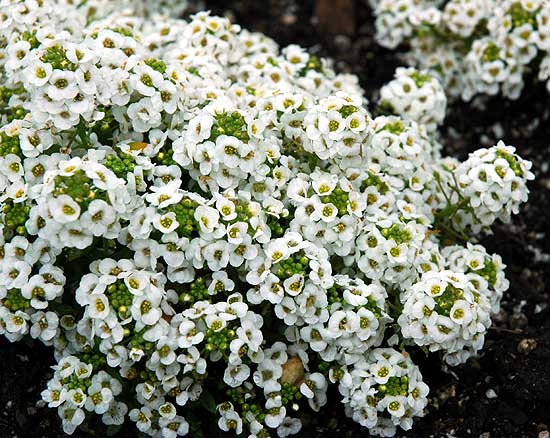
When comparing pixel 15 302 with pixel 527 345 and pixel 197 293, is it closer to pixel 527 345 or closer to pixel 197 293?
pixel 197 293

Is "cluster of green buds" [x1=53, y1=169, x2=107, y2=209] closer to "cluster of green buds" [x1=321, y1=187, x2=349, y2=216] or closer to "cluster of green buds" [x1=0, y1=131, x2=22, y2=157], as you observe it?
"cluster of green buds" [x1=0, y1=131, x2=22, y2=157]

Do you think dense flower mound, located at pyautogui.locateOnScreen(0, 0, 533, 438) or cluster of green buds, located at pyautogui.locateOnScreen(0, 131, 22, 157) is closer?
dense flower mound, located at pyautogui.locateOnScreen(0, 0, 533, 438)

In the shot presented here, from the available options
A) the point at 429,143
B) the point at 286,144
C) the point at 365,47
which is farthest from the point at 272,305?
the point at 365,47

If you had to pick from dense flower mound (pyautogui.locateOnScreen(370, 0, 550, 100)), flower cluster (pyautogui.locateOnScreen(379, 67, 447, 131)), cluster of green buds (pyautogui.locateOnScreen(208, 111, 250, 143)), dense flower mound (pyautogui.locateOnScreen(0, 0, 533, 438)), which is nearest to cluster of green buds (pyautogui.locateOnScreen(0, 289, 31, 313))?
dense flower mound (pyautogui.locateOnScreen(0, 0, 533, 438))

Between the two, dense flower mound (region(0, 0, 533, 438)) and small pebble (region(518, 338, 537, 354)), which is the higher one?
dense flower mound (region(0, 0, 533, 438))

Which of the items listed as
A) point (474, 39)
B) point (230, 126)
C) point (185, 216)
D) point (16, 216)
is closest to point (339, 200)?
point (230, 126)
